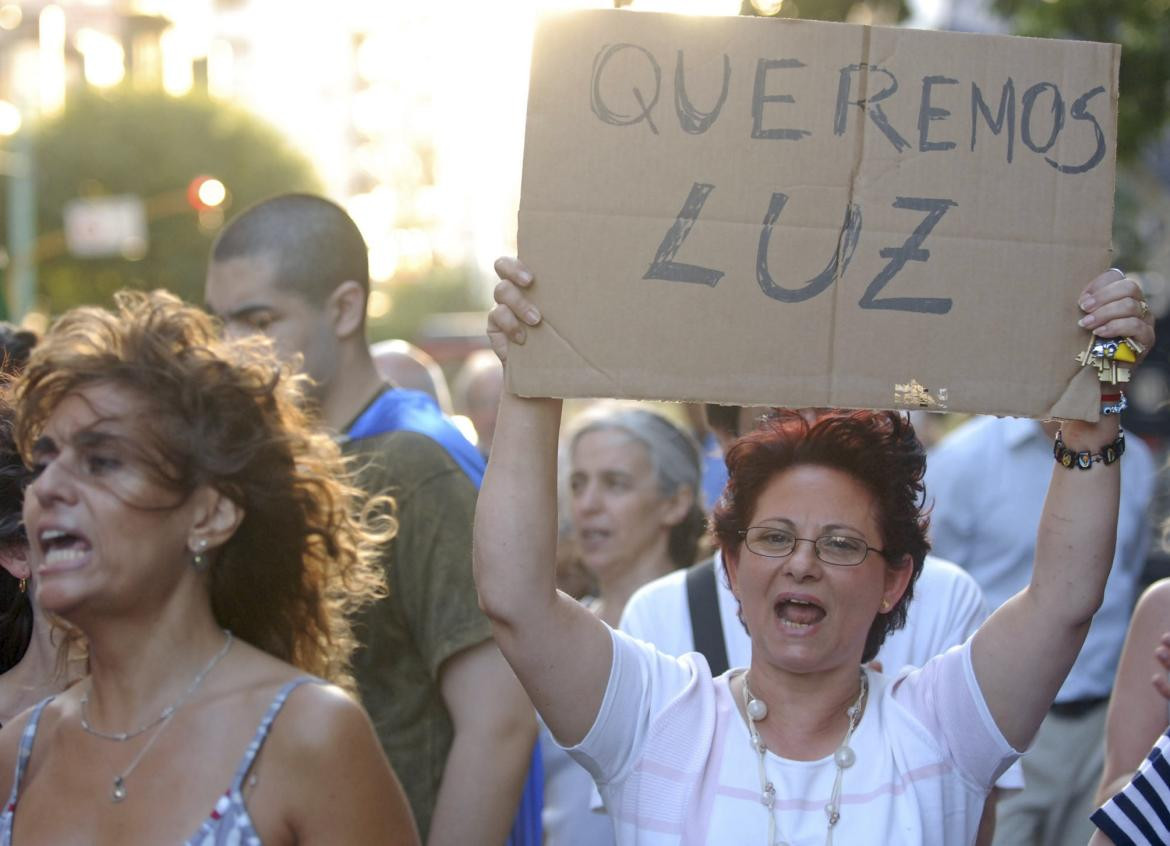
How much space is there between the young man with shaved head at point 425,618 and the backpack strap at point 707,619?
1.35ft

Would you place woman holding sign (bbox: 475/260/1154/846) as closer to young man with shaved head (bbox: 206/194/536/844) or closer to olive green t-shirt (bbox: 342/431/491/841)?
young man with shaved head (bbox: 206/194/536/844)

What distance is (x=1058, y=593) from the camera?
2811 millimetres

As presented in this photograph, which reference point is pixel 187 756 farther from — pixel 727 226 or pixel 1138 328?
pixel 1138 328

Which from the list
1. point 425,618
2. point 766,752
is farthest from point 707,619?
point 766,752

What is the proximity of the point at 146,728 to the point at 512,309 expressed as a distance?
91 centimetres

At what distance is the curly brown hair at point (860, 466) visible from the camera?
3068 mm

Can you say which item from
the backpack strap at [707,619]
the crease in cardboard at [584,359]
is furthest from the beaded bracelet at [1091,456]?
the backpack strap at [707,619]

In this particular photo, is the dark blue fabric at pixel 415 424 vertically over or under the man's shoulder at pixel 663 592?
over

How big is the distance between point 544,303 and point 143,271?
37.5 meters

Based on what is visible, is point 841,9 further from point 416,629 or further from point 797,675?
point 797,675

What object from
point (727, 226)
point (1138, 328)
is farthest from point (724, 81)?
point (1138, 328)

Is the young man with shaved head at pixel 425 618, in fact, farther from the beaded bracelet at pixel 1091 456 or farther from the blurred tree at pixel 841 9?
the blurred tree at pixel 841 9

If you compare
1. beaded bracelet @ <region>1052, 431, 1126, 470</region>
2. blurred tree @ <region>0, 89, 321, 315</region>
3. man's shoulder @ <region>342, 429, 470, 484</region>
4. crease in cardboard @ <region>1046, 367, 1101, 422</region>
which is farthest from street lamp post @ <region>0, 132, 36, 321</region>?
crease in cardboard @ <region>1046, 367, 1101, 422</region>

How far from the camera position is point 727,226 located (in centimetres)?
270
